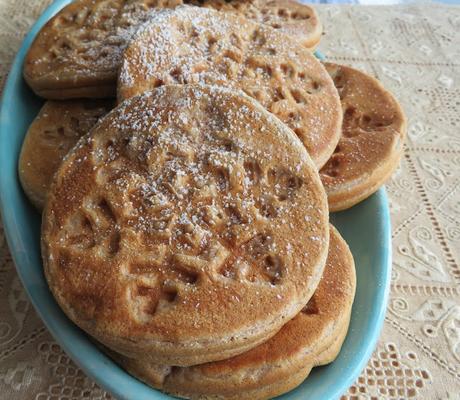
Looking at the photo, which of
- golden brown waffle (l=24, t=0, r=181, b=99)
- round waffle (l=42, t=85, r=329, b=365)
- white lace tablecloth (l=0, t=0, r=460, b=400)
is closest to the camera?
round waffle (l=42, t=85, r=329, b=365)

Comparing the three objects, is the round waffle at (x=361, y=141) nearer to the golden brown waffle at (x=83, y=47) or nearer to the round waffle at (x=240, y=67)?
the round waffle at (x=240, y=67)

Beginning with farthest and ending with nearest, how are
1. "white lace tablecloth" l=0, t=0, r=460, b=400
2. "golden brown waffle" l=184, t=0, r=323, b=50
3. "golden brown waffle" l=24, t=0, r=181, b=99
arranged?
"golden brown waffle" l=184, t=0, r=323, b=50, "golden brown waffle" l=24, t=0, r=181, b=99, "white lace tablecloth" l=0, t=0, r=460, b=400

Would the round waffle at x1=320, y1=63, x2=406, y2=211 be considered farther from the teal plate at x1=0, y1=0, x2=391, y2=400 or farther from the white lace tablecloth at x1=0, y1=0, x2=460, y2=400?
the white lace tablecloth at x1=0, y1=0, x2=460, y2=400

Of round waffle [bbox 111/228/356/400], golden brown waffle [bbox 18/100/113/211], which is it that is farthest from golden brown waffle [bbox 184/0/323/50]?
round waffle [bbox 111/228/356/400]

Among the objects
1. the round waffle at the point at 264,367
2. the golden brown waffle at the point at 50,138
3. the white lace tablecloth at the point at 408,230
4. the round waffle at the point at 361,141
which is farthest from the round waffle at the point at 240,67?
the white lace tablecloth at the point at 408,230

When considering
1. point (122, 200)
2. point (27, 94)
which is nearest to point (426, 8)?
point (27, 94)

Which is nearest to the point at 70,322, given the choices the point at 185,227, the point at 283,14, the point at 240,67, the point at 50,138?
the point at 185,227
